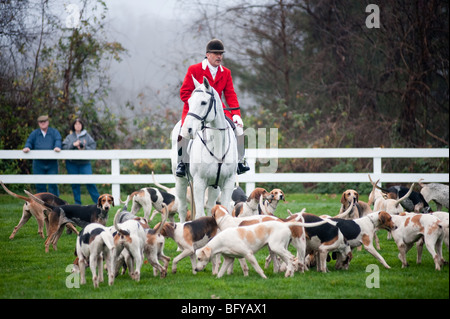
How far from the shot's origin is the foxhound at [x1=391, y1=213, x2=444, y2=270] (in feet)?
20.1

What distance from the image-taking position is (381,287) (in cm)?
552

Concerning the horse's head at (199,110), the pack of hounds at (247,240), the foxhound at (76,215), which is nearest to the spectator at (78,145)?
the foxhound at (76,215)

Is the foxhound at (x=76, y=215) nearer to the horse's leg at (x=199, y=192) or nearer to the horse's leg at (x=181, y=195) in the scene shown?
the horse's leg at (x=181, y=195)

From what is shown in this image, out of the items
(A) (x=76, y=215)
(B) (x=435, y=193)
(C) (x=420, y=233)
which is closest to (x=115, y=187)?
(A) (x=76, y=215)

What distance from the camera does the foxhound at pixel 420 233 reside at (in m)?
6.12

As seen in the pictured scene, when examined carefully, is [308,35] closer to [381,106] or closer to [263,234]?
[381,106]

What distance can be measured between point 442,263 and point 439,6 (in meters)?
10.9

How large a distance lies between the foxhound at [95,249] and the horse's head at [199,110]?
5.14 ft

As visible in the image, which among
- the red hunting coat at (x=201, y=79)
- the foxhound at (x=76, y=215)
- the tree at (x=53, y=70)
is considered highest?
the tree at (x=53, y=70)

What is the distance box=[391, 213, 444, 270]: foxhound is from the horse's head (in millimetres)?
2501

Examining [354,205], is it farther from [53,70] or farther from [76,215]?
[53,70]

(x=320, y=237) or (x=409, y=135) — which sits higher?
(x=409, y=135)

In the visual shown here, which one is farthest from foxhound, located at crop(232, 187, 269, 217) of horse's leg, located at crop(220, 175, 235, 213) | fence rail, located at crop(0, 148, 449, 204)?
fence rail, located at crop(0, 148, 449, 204)

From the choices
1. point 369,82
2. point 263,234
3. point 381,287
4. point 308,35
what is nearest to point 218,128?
point 263,234
